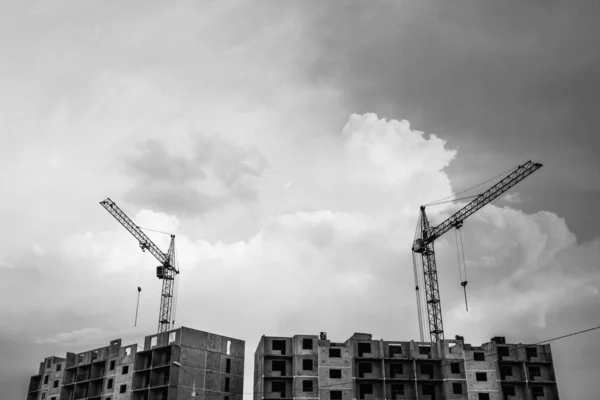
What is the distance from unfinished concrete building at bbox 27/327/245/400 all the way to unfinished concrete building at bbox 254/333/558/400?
921cm

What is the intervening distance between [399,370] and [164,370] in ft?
127

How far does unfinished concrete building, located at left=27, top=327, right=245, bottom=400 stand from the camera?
97.0m

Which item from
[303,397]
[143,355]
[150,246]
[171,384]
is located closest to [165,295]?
[150,246]

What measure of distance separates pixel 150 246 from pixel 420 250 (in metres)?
61.8

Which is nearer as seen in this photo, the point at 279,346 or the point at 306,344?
the point at 306,344

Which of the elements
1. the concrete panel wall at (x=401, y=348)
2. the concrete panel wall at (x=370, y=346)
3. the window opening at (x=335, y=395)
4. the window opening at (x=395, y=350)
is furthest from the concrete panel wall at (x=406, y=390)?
the window opening at (x=335, y=395)

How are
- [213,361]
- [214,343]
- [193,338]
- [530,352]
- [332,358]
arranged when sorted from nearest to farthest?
[332,358] < [530,352] < [193,338] < [213,361] < [214,343]

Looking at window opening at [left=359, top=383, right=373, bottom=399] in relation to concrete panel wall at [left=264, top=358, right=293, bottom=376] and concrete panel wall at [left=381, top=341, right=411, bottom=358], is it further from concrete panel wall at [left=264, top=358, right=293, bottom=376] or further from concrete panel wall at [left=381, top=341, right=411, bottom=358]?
concrete panel wall at [left=264, top=358, right=293, bottom=376]

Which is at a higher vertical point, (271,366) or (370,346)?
(370,346)

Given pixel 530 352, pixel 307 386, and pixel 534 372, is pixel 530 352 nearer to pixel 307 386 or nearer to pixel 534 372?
pixel 534 372

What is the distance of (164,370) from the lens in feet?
322

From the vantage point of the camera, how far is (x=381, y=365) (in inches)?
3720

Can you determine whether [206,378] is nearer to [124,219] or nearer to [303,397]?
[303,397]

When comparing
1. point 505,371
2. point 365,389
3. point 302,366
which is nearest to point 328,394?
point 302,366
